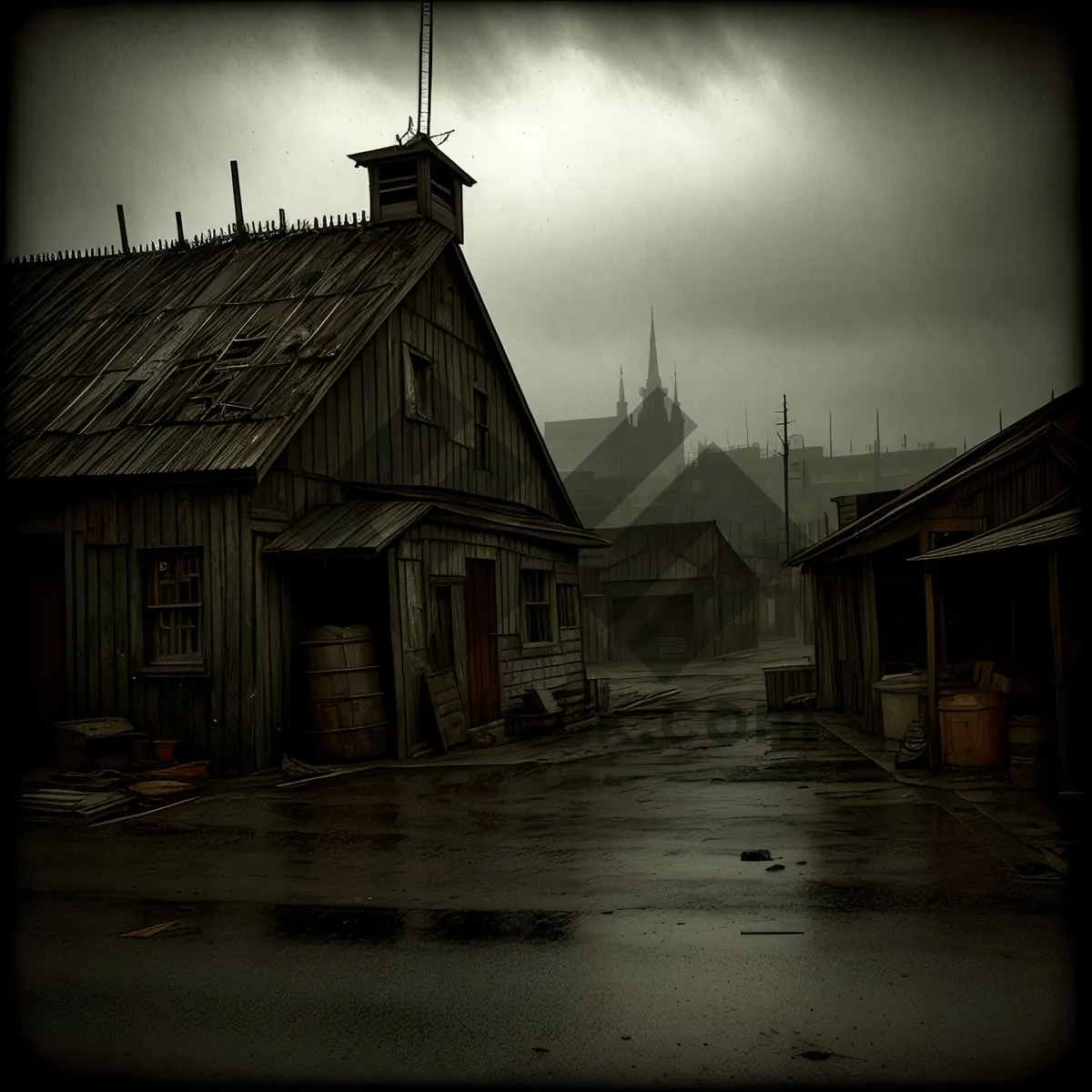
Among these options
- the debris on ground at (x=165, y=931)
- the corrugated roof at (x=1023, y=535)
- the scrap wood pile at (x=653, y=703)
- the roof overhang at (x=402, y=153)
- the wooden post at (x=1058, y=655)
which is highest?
the roof overhang at (x=402, y=153)

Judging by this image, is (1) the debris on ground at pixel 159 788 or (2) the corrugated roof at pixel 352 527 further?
(2) the corrugated roof at pixel 352 527

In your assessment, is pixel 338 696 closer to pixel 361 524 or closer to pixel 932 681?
pixel 361 524

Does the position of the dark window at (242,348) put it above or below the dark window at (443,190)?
below

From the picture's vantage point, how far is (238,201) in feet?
68.1

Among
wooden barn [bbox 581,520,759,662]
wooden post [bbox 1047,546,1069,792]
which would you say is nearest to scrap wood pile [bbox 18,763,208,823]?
wooden post [bbox 1047,546,1069,792]

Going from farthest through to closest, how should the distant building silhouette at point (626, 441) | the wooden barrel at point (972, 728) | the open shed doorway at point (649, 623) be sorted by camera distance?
the distant building silhouette at point (626, 441)
the open shed doorway at point (649, 623)
the wooden barrel at point (972, 728)

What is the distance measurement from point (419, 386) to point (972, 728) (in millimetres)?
11086

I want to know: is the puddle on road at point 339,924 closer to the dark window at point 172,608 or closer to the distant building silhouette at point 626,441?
the dark window at point 172,608

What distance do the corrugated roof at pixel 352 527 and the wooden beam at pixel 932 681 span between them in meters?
6.95

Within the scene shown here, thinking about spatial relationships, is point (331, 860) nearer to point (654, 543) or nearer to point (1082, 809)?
point (1082, 809)

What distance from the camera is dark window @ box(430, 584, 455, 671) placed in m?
16.2

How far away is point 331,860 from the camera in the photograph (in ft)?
29.1

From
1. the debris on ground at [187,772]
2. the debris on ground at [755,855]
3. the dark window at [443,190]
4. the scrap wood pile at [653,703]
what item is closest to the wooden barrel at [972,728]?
the debris on ground at [755,855]

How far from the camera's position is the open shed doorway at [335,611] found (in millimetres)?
14664
